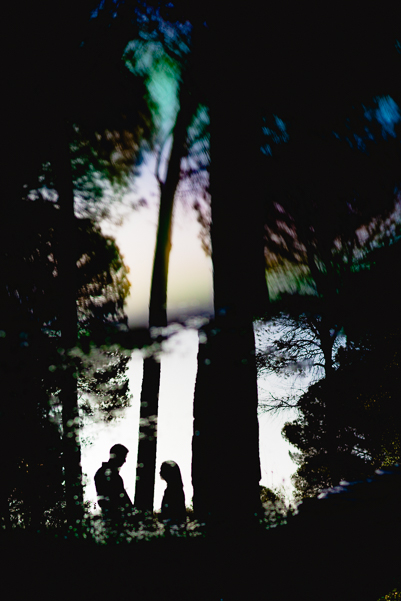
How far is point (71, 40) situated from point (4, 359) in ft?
15.1

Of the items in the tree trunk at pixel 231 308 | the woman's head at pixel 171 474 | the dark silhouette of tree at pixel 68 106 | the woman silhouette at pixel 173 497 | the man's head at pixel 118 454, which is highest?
the dark silhouette of tree at pixel 68 106

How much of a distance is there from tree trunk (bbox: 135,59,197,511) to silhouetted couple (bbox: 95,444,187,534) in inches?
48.0

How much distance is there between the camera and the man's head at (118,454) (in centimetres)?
401

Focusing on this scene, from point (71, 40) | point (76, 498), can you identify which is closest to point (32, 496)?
point (76, 498)

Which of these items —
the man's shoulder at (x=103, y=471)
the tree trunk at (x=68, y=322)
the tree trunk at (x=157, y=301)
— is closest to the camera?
the man's shoulder at (x=103, y=471)

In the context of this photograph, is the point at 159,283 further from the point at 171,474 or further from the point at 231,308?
the point at 231,308

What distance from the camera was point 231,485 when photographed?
2.68 m

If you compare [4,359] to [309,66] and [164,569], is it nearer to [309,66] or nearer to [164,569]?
Result: [164,569]

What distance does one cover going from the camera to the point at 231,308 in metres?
2.92

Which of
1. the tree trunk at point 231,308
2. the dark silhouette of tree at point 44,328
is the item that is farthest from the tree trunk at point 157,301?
the tree trunk at point 231,308

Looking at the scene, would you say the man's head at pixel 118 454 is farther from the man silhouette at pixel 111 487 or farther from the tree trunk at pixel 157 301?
the tree trunk at pixel 157 301

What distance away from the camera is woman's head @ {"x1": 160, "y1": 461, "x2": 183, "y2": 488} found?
3.70 m

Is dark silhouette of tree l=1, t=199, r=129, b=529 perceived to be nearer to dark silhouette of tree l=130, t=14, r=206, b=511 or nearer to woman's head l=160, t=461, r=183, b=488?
dark silhouette of tree l=130, t=14, r=206, b=511

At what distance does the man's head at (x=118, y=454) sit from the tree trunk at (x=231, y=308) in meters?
1.43
